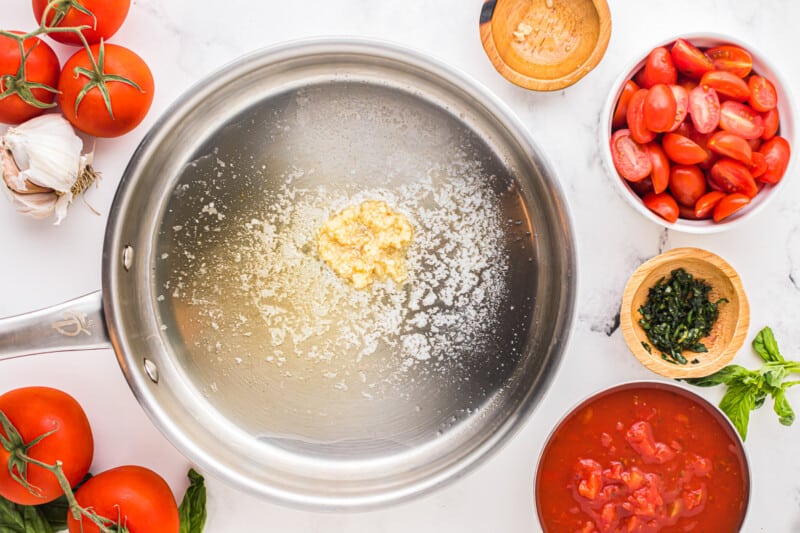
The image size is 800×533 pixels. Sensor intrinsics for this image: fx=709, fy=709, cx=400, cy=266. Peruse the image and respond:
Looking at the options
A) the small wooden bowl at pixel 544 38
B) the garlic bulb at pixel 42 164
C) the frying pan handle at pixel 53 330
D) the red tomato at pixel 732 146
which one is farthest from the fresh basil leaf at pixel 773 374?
the garlic bulb at pixel 42 164

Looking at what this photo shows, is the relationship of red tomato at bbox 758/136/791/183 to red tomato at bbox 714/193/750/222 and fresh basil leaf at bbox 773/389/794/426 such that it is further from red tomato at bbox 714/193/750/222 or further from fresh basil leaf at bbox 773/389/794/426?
fresh basil leaf at bbox 773/389/794/426

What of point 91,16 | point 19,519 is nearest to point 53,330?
point 19,519

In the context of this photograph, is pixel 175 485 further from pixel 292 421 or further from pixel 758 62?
pixel 758 62

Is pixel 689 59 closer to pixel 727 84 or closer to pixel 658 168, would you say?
pixel 727 84

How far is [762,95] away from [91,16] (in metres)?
1.16

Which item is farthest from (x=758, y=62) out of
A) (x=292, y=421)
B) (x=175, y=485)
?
(x=175, y=485)

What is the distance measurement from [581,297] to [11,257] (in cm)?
109

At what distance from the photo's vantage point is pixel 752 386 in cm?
131

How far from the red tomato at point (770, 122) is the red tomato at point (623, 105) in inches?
9.1

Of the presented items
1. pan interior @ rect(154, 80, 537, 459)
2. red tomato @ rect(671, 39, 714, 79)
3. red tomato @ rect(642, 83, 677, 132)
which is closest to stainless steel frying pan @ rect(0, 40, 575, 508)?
pan interior @ rect(154, 80, 537, 459)

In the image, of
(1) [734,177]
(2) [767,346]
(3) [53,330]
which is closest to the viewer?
(3) [53,330]

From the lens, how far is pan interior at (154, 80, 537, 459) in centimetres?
132

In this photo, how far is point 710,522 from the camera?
1284 millimetres

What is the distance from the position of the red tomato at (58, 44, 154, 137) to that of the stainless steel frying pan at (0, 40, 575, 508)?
0.09 meters
